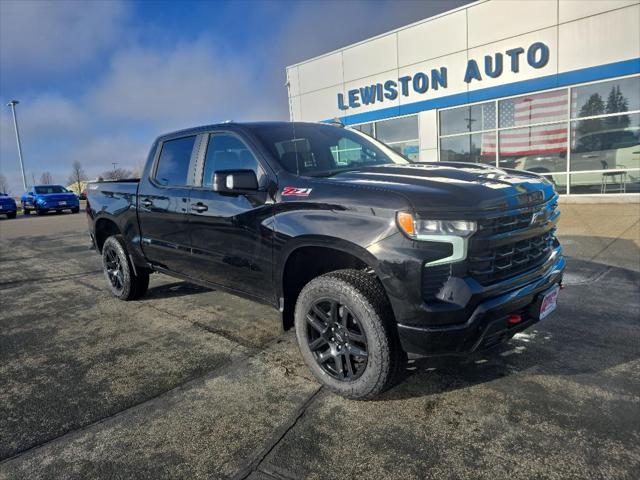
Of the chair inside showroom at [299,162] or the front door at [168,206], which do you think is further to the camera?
the front door at [168,206]

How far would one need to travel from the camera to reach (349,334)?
107 inches

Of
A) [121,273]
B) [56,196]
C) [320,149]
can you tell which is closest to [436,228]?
[320,149]

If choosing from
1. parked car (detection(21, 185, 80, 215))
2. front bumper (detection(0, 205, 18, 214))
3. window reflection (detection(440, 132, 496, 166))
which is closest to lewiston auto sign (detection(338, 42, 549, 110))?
window reflection (detection(440, 132, 496, 166))

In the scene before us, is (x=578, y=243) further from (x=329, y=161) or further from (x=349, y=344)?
(x=349, y=344)

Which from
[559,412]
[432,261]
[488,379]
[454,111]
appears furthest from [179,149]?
[454,111]

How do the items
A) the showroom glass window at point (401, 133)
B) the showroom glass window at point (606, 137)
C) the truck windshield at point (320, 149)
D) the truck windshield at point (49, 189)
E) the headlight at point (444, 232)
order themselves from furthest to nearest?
the truck windshield at point (49, 189) < the showroom glass window at point (401, 133) < the showroom glass window at point (606, 137) < the truck windshield at point (320, 149) < the headlight at point (444, 232)

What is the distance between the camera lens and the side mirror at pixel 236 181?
311cm

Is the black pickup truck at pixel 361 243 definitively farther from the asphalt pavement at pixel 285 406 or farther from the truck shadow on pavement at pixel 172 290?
the truck shadow on pavement at pixel 172 290

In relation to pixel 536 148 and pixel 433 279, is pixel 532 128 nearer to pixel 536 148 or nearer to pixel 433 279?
pixel 536 148

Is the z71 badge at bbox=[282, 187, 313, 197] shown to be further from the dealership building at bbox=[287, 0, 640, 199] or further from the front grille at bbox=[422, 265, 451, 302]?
the dealership building at bbox=[287, 0, 640, 199]

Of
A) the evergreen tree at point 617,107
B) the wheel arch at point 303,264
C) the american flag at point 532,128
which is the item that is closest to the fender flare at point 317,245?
the wheel arch at point 303,264

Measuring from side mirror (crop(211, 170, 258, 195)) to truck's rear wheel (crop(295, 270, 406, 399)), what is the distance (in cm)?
84

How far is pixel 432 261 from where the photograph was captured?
7.79 ft

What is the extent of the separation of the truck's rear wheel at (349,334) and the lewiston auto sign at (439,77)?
1304 cm
